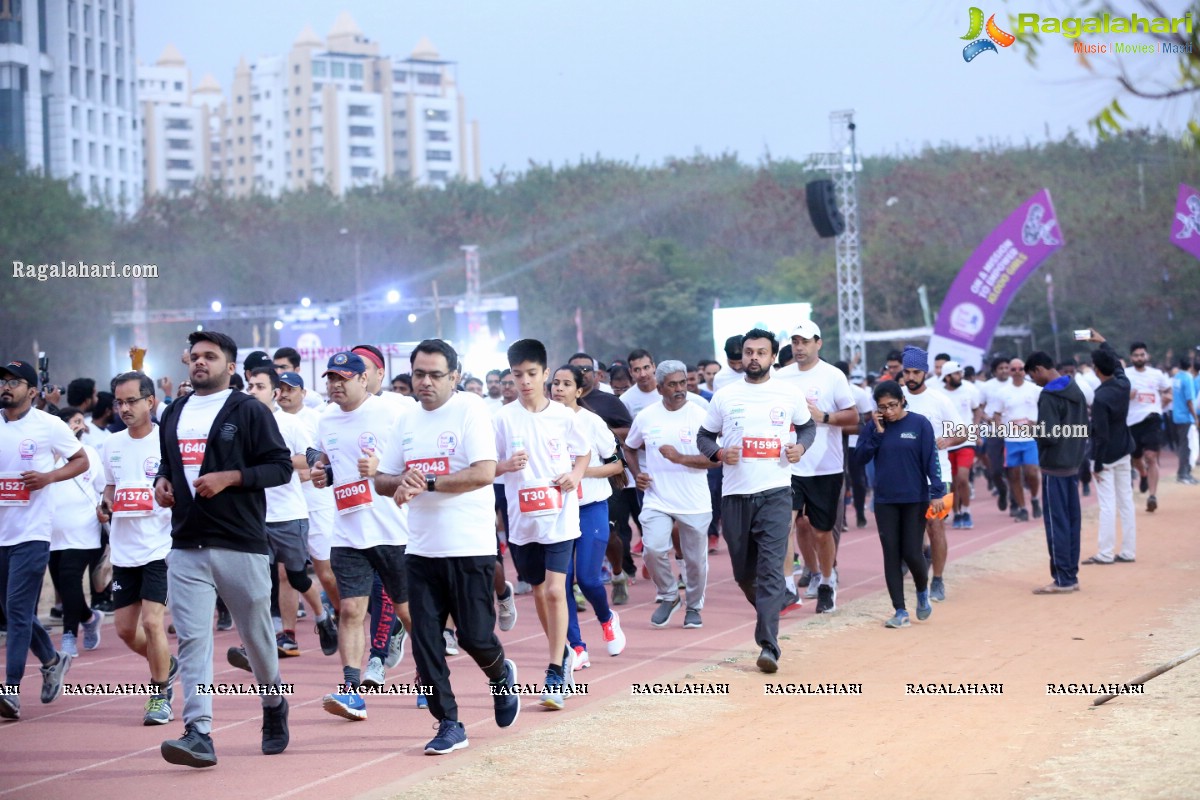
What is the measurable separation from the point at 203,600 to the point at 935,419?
8504 mm

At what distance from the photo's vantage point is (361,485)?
845cm

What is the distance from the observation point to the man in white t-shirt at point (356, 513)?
839cm

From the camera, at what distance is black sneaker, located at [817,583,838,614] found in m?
11.9

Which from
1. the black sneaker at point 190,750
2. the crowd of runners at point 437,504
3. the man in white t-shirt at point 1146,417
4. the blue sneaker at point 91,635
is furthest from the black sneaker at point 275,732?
the man in white t-shirt at point 1146,417

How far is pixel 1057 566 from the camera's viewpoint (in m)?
12.7

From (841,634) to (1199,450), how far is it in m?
19.9

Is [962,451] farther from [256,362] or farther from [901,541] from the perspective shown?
[256,362]

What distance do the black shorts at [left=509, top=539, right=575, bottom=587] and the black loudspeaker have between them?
2262cm

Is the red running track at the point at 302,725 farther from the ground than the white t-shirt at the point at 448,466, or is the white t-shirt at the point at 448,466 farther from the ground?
the white t-shirt at the point at 448,466

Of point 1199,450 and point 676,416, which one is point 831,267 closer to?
point 1199,450

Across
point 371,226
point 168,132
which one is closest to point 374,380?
point 371,226

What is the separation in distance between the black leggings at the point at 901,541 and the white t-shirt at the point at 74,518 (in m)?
6.17

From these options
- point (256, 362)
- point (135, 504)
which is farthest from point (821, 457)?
point (135, 504)

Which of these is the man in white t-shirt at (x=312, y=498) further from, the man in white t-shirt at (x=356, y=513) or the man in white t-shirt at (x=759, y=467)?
the man in white t-shirt at (x=759, y=467)
